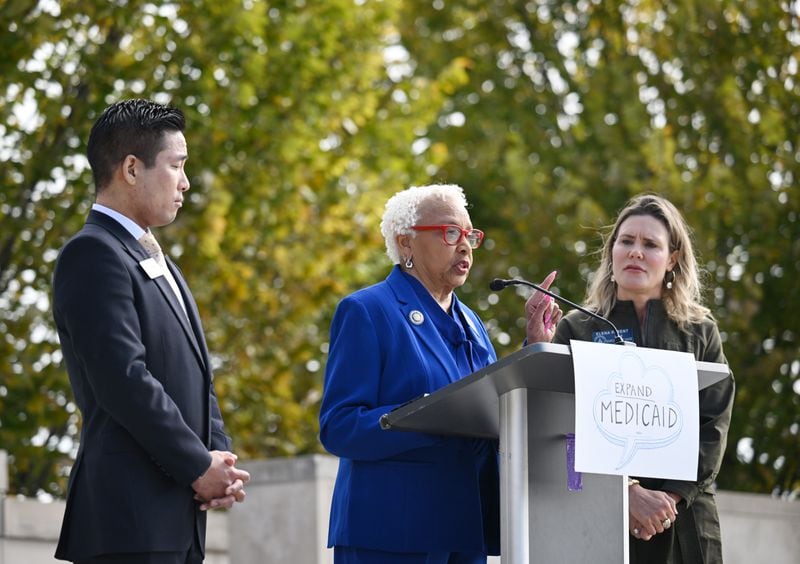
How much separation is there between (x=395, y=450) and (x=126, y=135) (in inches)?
45.2

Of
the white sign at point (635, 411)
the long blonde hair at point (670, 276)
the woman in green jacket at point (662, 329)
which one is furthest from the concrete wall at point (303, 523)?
the white sign at point (635, 411)

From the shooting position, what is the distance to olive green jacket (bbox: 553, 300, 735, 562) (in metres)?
4.59

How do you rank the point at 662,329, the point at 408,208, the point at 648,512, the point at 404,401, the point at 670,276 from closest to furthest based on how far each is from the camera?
the point at 404,401 < the point at 648,512 < the point at 408,208 < the point at 662,329 < the point at 670,276

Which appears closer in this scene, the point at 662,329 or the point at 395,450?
the point at 395,450

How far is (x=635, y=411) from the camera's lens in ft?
12.1

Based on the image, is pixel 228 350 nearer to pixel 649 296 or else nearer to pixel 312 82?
pixel 312 82

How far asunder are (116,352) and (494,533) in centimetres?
127

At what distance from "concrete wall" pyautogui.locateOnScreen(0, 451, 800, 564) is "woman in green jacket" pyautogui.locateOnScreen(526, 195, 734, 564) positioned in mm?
3967

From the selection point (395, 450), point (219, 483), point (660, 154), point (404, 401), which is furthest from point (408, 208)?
point (660, 154)

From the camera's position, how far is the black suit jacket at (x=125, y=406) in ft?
12.3

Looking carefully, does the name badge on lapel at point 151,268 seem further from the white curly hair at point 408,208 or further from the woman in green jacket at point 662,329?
the woman in green jacket at point 662,329

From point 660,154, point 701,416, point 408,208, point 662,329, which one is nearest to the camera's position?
point 408,208

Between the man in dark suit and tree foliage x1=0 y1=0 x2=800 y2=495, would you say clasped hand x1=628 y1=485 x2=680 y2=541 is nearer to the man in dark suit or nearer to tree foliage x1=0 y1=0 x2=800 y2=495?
the man in dark suit

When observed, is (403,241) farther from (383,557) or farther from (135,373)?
→ (135,373)
